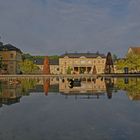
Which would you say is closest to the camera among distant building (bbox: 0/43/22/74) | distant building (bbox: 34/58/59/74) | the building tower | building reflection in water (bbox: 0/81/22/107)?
building reflection in water (bbox: 0/81/22/107)

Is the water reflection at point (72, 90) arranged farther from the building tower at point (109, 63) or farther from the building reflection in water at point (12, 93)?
the building tower at point (109, 63)

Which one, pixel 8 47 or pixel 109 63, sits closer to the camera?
pixel 109 63

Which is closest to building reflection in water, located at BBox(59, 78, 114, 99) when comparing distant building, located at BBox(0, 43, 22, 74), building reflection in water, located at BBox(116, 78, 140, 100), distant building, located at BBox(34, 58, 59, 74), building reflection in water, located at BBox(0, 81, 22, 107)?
building reflection in water, located at BBox(116, 78, 140, 100)

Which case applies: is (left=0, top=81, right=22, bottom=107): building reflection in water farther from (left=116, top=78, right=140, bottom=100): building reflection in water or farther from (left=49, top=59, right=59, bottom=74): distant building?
(left=49, top=59, right=59, bottom=74): distant building

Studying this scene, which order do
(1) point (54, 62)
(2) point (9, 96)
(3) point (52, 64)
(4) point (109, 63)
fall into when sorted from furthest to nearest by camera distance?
(1) point (54, 62) < (3) point (52, 64) < (4) point (109, 63) < (2) point (9, 96)

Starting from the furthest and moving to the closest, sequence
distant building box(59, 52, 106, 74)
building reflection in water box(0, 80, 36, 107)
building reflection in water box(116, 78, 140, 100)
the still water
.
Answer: distant building box(59, 52, 106, 74)
building reflection in water box(116, 78, 140, 100)
building reflection in water box(0, 80, 36, 107)
the still water

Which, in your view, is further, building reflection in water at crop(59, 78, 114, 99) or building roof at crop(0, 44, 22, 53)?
building roof at crop(0, 44, 22, 53)

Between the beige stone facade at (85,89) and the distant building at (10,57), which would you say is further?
the distant building at (10,57)

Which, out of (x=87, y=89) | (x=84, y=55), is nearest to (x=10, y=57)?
(x=84, y=55)

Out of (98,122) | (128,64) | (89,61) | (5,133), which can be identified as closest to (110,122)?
(98,122)

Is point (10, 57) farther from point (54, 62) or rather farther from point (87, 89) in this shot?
point (87, 89)

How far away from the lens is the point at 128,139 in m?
9.50

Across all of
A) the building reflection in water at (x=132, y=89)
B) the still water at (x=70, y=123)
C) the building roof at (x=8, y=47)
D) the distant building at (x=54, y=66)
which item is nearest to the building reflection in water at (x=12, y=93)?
the still water at (x=70, y=123)

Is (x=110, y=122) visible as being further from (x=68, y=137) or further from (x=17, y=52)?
(x=17, y=52)
